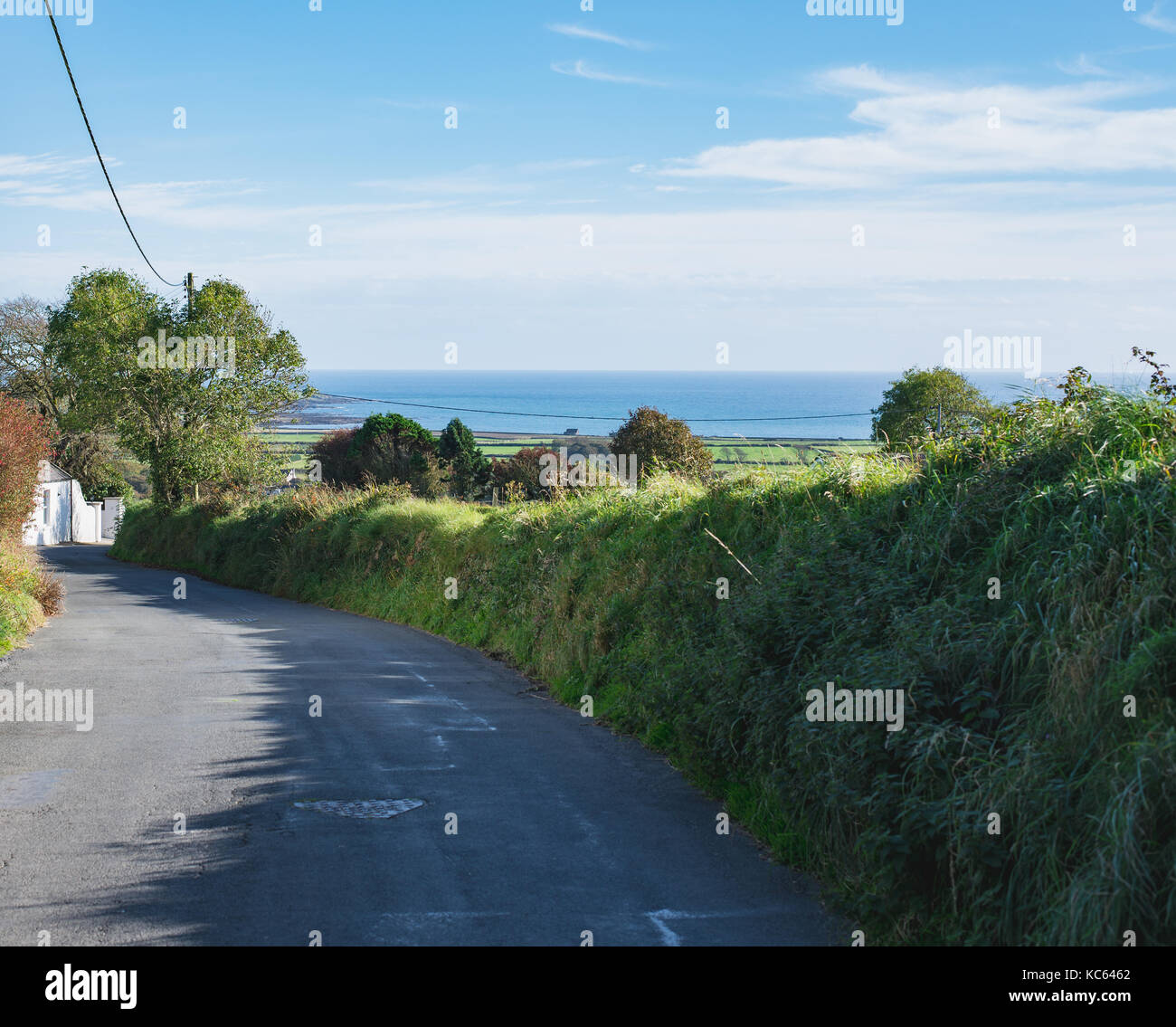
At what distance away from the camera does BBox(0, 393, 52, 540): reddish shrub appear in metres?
20.9

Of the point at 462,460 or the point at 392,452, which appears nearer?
the point at 392,452

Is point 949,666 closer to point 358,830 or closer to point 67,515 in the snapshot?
point 358,830

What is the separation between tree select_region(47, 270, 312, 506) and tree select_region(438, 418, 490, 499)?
17962 millimetres

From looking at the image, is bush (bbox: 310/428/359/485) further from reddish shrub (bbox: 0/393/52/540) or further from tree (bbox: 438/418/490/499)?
reddish shrub (bbox: 0/393/52/540)

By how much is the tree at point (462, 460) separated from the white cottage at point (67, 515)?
18279mm

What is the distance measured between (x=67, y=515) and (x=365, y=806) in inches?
2574

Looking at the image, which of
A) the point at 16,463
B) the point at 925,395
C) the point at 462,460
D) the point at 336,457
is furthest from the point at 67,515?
the point at 925,395

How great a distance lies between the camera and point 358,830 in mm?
7242

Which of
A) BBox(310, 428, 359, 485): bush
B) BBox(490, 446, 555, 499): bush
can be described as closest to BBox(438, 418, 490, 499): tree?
BBox(490, 446, 555, 499): bush

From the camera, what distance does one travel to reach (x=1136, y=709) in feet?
16.6

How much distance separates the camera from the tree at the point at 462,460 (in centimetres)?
6118
